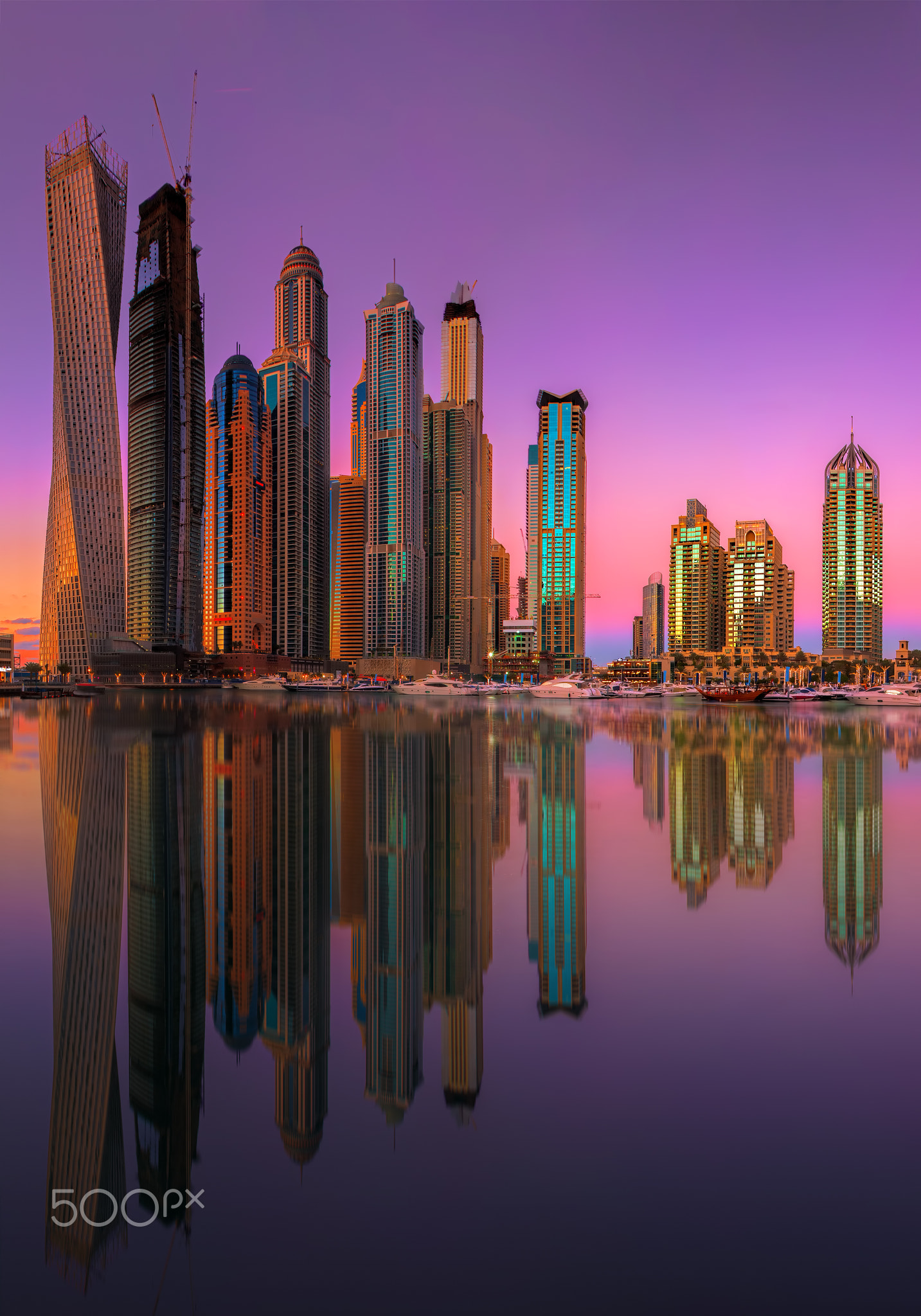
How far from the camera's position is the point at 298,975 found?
7.72m

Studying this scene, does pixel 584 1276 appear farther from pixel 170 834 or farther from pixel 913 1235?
pixel 170 834

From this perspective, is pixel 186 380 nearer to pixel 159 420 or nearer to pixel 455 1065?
pixel 455 1065

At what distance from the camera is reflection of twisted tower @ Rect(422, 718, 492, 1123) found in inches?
244

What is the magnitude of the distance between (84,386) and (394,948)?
143 m

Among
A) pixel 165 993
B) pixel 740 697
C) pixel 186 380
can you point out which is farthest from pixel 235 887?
pixel 740 697

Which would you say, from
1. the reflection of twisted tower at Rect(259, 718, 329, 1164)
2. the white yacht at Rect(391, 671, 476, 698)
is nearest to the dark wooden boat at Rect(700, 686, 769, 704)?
the white yacht at Rect(391, 671, 476, 698)

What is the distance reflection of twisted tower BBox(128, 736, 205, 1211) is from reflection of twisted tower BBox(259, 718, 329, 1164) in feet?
2.21

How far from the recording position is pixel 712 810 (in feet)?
57.2

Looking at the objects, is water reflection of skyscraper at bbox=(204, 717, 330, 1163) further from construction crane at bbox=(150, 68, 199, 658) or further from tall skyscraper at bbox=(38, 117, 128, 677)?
tall skyscraper at bbox=(38, 117, 128, 677)

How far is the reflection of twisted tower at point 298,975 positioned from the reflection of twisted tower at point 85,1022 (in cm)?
124

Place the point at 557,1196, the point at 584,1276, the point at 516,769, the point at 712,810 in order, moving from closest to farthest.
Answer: the point at 584,1276
the point at 557,1196
the point at 712,810
the point at 516,769

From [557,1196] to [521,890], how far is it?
6.46 m

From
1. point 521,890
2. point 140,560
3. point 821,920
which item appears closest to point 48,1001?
point 521,890

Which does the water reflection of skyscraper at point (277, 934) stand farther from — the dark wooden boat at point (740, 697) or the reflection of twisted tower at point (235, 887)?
the dark wooden boat at point (740, 697)
